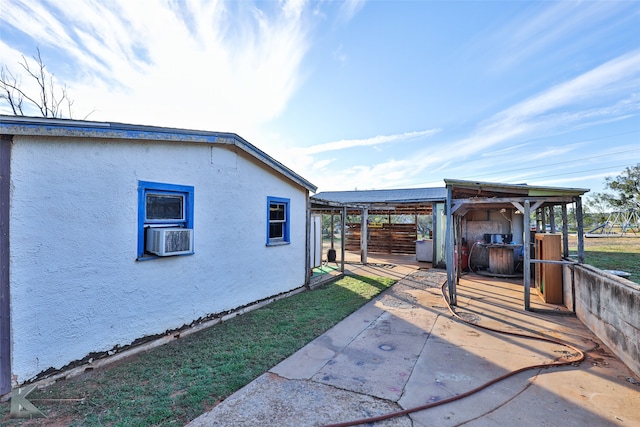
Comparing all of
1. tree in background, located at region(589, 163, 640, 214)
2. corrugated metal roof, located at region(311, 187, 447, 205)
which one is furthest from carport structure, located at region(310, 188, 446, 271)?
tree in background, located at region(589, 163, 640, 214)

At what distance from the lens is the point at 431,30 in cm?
655

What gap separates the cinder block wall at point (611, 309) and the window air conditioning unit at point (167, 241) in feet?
19.3

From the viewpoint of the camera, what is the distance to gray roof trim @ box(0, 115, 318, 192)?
2680mm

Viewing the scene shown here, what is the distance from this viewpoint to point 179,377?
10.1 feet

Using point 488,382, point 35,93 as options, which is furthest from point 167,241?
point 35,93

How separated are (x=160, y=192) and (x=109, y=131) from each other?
3.47ft

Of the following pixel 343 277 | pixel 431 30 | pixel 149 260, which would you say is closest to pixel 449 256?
pixel 343 277

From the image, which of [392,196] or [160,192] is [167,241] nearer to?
[160,192]

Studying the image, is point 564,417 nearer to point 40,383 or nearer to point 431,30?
point 40,383

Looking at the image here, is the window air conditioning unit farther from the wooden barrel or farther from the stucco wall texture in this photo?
the wooden barrel

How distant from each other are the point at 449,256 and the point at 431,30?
17.6 ft

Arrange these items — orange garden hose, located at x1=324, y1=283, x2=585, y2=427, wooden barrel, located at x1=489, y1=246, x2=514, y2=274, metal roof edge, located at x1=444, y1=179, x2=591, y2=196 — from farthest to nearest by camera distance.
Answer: wooden barrel, located at x1=489, y1=246, x2=514, y2=274, metal roof edge, located at x1=444, y1=179, x2=591, y2=196, orange garden hose, located at x1=324, y1=283, x2=585, y2=427

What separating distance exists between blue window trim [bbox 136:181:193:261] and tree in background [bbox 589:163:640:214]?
42.3 meters

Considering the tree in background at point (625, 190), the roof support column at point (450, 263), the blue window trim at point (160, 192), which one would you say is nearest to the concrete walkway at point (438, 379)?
the roof support column at point (450, 263)
